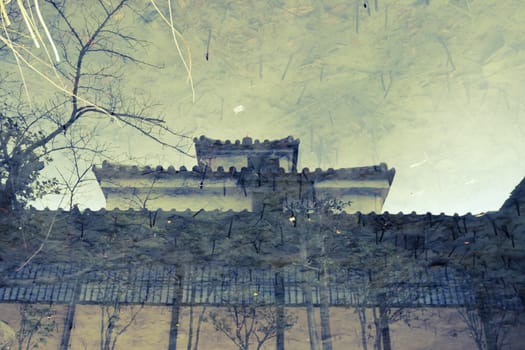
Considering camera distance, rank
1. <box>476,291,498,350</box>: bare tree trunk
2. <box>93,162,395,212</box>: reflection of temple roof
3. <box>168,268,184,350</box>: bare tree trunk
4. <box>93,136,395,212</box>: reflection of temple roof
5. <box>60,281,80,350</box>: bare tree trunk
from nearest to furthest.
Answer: <box>476,291,498,350</box>: bare tree trunk
<box>168,268,184,350</box>: bare tree trunk
<box>60,281,80,350</box>: bare tree trunk
<box>93,136,395,212</box>: reflection of temple roof
<box>93,162,395,212</box>: reflection of temple roof

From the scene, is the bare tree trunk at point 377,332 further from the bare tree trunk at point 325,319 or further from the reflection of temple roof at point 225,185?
the reflection of temple roof at point 225,185

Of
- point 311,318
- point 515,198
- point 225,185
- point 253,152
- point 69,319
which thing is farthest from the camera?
point 253,152

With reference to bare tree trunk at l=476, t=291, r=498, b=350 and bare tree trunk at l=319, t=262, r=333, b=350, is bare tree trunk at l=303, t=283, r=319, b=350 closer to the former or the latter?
bare tree trunk at l=319, t=262, r=333, b=350

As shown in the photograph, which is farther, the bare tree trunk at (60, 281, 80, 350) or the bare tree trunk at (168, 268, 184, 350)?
the bare tree trunk at (60, 281, 80, 350)

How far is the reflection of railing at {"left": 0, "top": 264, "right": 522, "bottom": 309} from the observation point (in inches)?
307

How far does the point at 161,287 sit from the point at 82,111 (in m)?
4.96

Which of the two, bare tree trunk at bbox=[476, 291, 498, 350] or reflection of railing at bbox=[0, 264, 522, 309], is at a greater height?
reflection of railing at bbox=[0, 264, 522, 309]

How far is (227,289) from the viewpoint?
315 inches

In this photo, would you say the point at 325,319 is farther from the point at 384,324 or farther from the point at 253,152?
the point at 253,152

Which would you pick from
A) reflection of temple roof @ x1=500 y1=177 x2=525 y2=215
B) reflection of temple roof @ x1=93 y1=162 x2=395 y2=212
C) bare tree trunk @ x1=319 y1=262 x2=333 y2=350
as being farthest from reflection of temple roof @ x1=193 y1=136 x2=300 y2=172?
reflection of temple roof @ x1=500 y1=177 x2=525 y2=215

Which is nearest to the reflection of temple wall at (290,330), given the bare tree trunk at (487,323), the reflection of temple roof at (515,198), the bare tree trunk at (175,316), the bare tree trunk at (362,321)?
the bare tree trunk at (362,321)

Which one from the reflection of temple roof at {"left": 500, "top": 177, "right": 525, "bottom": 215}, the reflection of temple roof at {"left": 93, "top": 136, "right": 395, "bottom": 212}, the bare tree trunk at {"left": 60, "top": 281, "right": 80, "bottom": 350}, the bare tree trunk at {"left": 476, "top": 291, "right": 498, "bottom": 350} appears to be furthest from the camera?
the reflection of temple roof at {"left": 93, "top": 136, "right": 395, "bottom": 212}

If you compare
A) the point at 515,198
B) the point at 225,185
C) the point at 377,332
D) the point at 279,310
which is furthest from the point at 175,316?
the point at 515,198

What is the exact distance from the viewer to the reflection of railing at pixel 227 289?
7.79 meters
